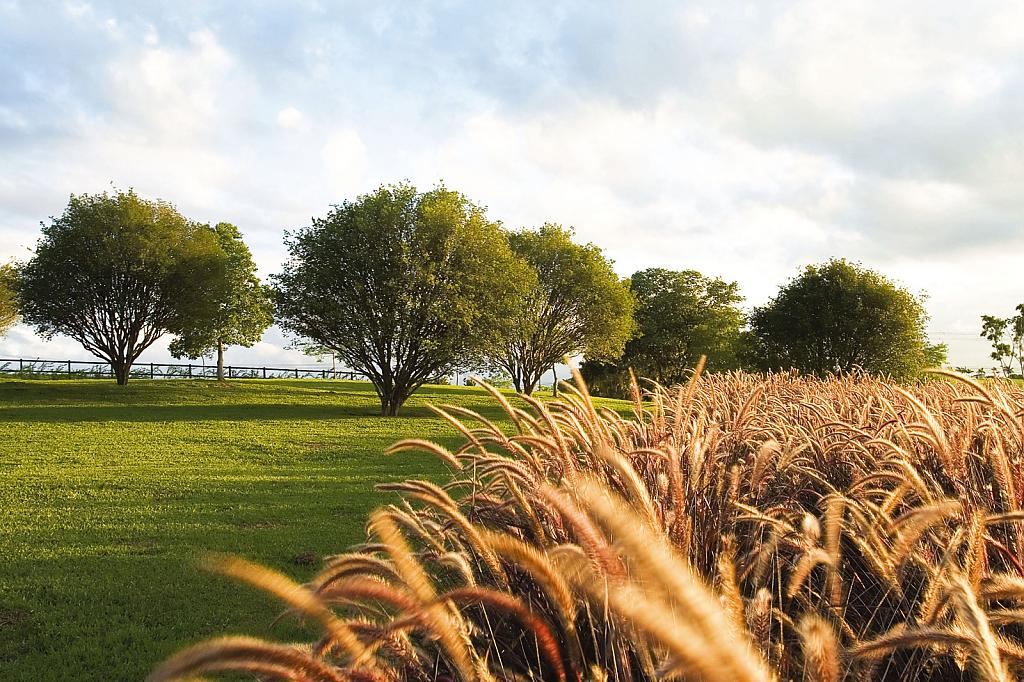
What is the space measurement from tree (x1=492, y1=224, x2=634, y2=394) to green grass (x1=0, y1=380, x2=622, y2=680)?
60.7ft

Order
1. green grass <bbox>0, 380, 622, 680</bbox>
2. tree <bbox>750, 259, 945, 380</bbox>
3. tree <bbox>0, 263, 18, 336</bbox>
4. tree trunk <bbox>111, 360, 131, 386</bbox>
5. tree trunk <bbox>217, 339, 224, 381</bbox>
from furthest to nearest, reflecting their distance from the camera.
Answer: tree trunk <bbox>217, 339, 224, 381</bbox> < tree <bbox>0, 263, 18, 336</bbox> < tree trunk <bbox>111, 360, 131, 386</bbox> < tree <bbox>750, 259, 945, 380</bbox> < green grass <bbox>0, 380, 622, 680</bbox>

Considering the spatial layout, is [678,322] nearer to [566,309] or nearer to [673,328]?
[673,328]

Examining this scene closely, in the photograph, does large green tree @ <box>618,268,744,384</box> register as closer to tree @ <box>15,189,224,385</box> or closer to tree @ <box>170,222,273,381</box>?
tree @ <box>170,222,273,381</box>

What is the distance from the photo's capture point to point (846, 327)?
29.6 metres

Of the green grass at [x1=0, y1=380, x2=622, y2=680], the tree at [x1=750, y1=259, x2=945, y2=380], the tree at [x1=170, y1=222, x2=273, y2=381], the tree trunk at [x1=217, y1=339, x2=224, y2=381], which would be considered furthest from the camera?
the tree trunk at [x1=217, y1=339, x2=224, y2=381]

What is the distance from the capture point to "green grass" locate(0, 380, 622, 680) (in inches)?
214

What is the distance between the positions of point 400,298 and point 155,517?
1575 centimetres

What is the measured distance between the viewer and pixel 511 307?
2795 centimetres

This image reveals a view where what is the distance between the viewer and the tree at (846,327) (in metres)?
29.1

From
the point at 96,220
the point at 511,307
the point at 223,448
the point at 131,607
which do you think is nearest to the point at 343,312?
the point at 511,307

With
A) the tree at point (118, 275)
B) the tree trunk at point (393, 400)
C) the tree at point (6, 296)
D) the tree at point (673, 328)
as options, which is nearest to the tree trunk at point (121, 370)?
the tree at point (118, 275)

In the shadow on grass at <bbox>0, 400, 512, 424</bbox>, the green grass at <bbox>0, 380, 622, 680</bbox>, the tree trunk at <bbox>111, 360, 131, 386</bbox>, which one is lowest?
the green grass at <bbox>0, 380, 622, 680</bbox>

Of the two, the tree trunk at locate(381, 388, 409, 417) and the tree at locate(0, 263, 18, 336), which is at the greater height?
the tree at locate(0, 263, 18, 336)

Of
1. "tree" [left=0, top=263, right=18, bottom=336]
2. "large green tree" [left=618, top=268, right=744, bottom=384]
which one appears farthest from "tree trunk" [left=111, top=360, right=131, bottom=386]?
"large green tree" [left=618, top=268, right=744, bottom=384]
